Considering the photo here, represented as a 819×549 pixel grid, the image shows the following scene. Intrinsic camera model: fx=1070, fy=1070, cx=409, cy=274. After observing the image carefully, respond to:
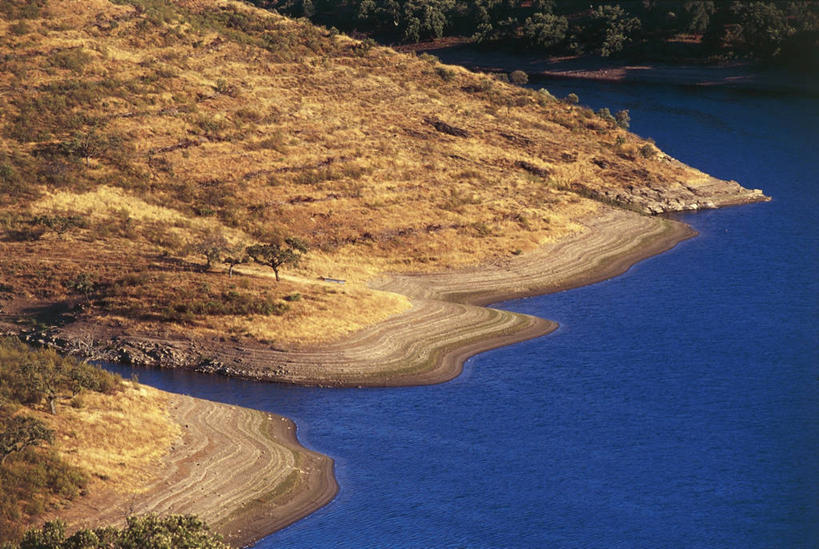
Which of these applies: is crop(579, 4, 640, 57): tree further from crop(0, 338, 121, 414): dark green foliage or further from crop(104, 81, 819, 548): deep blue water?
crop(0, 338, 121, 414): dark green foliage

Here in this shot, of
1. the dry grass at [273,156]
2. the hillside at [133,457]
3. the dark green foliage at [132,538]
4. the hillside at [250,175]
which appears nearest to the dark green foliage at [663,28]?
the dry grass at [273,156]

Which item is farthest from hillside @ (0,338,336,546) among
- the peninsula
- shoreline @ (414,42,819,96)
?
shoreline @ (414,42,819,96)

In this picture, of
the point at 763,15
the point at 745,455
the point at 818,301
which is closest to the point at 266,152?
the point at 818,301

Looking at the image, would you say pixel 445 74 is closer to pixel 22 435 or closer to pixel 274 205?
pixel 274 205

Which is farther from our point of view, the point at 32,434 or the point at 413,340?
the point at 413,340

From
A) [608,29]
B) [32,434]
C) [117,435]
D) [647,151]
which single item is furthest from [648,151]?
[32,434]

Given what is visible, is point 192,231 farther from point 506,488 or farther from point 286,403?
point 506,488

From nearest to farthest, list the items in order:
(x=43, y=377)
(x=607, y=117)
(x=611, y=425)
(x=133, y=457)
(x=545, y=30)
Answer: (x=133, y=457), (x=43, y=377), (x=611, y=425), (x=607, y=117), (x=545, y=30)
